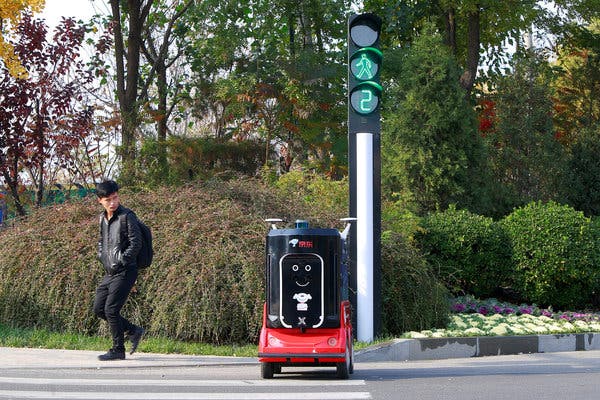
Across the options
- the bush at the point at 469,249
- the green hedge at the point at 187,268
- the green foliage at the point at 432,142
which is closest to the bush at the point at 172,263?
the green hedge at the point at 187,268

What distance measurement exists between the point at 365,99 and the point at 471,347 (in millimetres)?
3444

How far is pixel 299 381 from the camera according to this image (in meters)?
9.88

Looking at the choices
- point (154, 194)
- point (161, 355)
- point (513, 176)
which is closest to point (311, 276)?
point (161, 355)

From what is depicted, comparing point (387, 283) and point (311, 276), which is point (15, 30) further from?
point (311, 276)

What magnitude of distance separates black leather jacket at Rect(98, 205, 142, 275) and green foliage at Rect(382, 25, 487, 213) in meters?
9.56

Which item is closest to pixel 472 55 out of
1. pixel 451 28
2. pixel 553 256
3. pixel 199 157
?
pixel 451 28

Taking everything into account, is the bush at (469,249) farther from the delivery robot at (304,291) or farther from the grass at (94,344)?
the delivery robot at (304,291)

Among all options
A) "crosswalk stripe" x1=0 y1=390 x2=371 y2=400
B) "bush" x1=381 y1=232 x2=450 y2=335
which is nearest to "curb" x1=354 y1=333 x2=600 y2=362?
"bush" x1=381 y1=232 x2=450 y2=335

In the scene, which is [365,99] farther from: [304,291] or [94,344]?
[94,344]

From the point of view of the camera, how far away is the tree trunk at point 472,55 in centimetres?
2622

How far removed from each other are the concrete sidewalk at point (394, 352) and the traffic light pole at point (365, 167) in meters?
0.59

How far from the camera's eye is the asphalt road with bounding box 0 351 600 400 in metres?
8.83

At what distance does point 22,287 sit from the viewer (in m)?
13.3

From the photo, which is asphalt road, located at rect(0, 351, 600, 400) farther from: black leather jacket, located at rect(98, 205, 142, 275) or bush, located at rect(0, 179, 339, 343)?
bush, located at rect(0, 179, 339, 343)
